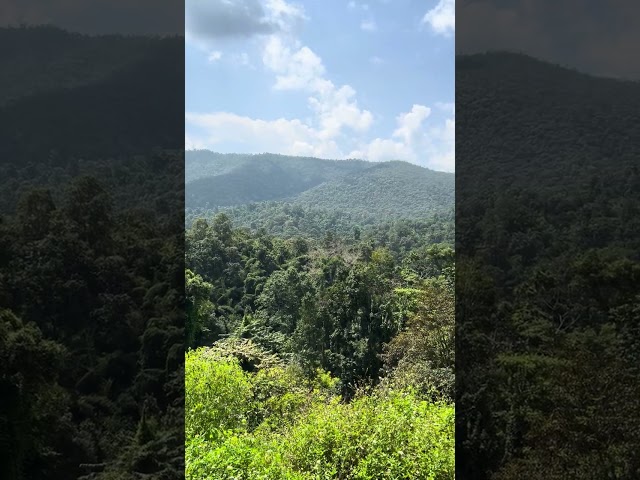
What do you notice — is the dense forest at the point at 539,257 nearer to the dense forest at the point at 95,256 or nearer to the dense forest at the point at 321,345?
the dense forest at the point at 95,256

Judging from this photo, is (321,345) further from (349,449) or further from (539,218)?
(539,218)

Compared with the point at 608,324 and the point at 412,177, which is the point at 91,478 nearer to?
the point at 608,324

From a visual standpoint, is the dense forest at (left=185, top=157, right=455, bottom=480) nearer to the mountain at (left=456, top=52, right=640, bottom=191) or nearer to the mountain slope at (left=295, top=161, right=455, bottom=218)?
the mountain slope at (left=295, top=161, right=455, bottom=218)

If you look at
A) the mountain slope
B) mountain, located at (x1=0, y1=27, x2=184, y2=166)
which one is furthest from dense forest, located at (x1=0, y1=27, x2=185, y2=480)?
the mountain slope

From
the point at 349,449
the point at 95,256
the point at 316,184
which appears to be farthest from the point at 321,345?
the point at 316,184

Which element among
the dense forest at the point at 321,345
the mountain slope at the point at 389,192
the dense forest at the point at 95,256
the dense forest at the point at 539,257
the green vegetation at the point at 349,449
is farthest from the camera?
the mountain slope at the point at 389,192

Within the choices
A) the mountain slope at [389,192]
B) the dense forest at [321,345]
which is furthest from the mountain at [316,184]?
the dense forest at [321,345]

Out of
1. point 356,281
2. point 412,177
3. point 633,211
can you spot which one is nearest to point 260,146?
point 412,177
